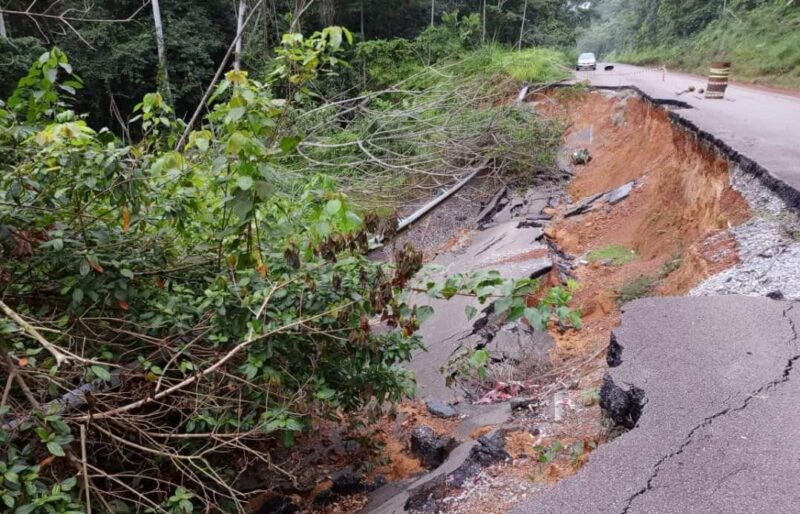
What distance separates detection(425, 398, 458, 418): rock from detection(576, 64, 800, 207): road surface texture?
3.38m

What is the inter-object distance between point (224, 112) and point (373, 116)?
7.75m

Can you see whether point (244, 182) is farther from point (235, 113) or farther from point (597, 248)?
point (597, 248)

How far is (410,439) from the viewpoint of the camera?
13.6 ft

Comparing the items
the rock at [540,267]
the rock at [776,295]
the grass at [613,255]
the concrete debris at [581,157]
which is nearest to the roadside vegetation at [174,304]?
the rock at [776,295]

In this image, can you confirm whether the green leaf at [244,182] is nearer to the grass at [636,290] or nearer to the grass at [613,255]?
the grass at [636,290]

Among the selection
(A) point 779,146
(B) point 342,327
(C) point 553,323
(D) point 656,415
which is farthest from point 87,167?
(A) point 779,146

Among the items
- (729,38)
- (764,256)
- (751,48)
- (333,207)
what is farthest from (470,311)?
(729,38)

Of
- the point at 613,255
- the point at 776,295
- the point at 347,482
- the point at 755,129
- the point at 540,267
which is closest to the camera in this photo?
the point at 776,295

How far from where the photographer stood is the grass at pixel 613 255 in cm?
688

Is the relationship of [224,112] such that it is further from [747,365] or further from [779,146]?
[779,146]

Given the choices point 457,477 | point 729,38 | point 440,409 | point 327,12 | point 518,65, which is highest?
point 327,12

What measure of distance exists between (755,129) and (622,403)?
602cm

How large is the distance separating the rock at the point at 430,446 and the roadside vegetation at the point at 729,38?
15945 mm

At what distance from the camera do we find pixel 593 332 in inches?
203
